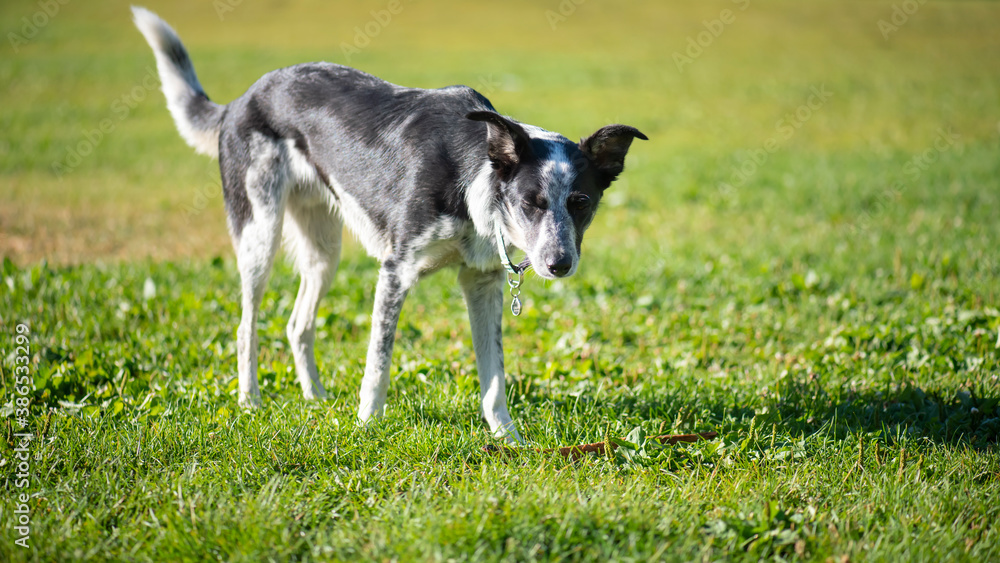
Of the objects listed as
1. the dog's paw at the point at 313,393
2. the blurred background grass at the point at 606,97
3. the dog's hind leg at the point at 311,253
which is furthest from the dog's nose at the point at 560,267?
the blurred background grass at the point at 606,97

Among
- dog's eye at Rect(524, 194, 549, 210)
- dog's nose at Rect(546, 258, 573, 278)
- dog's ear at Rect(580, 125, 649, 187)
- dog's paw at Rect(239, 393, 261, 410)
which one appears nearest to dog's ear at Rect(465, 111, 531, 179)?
dog's eye at Rect(524, 194, 549, 210)

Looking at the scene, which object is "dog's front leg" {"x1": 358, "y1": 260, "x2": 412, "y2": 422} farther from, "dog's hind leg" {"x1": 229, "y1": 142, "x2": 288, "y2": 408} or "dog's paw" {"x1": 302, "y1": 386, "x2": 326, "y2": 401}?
"dog's hind leg" {"x1": 229, "y1": 142, "x2": 288, "y2": 408}

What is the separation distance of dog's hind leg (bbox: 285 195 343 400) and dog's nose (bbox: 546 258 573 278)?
74.3 inches

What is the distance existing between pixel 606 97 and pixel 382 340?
17119 mm

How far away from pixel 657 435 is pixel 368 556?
167 cm

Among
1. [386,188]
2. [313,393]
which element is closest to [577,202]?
[386,188]

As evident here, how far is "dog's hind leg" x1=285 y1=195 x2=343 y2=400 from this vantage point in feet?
15.5

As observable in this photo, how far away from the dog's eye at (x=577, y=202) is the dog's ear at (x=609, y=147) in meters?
0.22

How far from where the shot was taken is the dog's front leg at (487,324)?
13.3 feet

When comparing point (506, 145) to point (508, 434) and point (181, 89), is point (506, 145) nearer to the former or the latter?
point (508, 434)

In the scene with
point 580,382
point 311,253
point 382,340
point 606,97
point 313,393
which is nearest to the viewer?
point 382,340

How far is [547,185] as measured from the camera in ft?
11.7

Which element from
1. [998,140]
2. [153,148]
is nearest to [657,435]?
[153,148]

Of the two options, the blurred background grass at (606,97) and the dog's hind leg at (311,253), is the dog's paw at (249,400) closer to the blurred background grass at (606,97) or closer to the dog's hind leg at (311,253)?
the dog's hind leg at (311,253)
